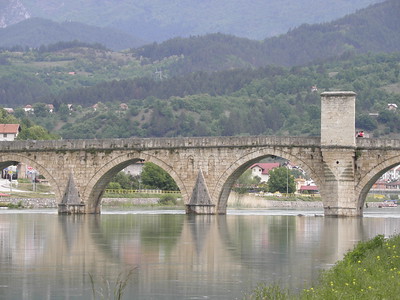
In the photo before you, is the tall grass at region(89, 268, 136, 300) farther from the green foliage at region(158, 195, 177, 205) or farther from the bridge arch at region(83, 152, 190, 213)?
the green foliage at region(158, 195, 177, 205)

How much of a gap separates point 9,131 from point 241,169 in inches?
2858

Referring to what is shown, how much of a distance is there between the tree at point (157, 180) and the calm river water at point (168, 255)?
47674mm

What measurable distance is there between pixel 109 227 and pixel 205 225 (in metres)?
4.70

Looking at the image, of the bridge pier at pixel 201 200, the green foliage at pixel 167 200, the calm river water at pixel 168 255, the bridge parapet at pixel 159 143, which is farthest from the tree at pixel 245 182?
the calm river water at pixel 168 255

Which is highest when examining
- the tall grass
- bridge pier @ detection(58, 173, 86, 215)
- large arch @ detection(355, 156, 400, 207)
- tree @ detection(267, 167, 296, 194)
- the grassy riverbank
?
tree @ detection(267, 167, 296, 194)

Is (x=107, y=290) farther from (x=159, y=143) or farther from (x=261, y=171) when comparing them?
(x=261, y=171)

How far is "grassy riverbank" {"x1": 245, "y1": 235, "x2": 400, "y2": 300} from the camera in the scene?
73.0 feet

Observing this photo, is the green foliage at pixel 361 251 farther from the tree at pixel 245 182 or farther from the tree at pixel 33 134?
the tree at pixel 33 134

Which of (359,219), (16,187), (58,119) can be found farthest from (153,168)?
(58,119)

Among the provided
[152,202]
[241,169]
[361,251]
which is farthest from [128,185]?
[361,251]

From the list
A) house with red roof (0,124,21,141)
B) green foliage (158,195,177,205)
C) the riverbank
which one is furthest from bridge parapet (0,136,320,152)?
house with red roof (0,124,21,141)

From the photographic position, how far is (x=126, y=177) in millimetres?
106625

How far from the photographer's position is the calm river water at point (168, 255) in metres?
26.6

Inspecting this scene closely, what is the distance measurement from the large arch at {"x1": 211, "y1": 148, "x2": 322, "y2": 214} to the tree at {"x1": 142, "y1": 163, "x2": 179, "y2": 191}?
41.2 meters
